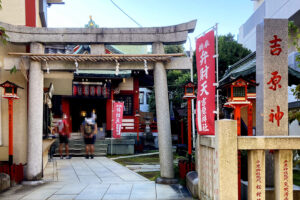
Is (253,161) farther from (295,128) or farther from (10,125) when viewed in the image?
(295,128)

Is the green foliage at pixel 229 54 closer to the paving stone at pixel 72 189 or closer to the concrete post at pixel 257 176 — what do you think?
the paving stone at pixel 72 189

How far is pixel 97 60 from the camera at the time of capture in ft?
32.1

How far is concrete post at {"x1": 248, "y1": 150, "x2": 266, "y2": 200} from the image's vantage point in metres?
4.86

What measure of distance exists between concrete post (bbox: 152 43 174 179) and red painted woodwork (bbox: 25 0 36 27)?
5.34 meters

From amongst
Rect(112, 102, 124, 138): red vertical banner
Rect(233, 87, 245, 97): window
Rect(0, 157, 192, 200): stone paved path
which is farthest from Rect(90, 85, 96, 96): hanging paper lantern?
Rect(233, 87, 245, 97): window

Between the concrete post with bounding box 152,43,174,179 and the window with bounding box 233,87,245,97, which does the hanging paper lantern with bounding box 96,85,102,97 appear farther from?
the window with bounding box 233,87,245,97

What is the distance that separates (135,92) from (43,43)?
14.4 metres

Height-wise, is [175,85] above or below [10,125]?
above

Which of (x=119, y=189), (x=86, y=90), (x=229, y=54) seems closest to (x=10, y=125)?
(x=119, y=189)

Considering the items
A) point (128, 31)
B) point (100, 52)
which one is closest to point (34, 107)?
point (100, 52)

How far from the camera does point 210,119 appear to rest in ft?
20.1

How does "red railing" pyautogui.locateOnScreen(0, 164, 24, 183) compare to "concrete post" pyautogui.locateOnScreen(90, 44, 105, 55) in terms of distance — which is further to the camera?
"concrete post" pyautogui.locateOnScreen(90, 44, 105, 55)

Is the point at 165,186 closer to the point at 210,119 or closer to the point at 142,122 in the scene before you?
the point at 210,119

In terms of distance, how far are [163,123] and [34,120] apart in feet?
13.6
